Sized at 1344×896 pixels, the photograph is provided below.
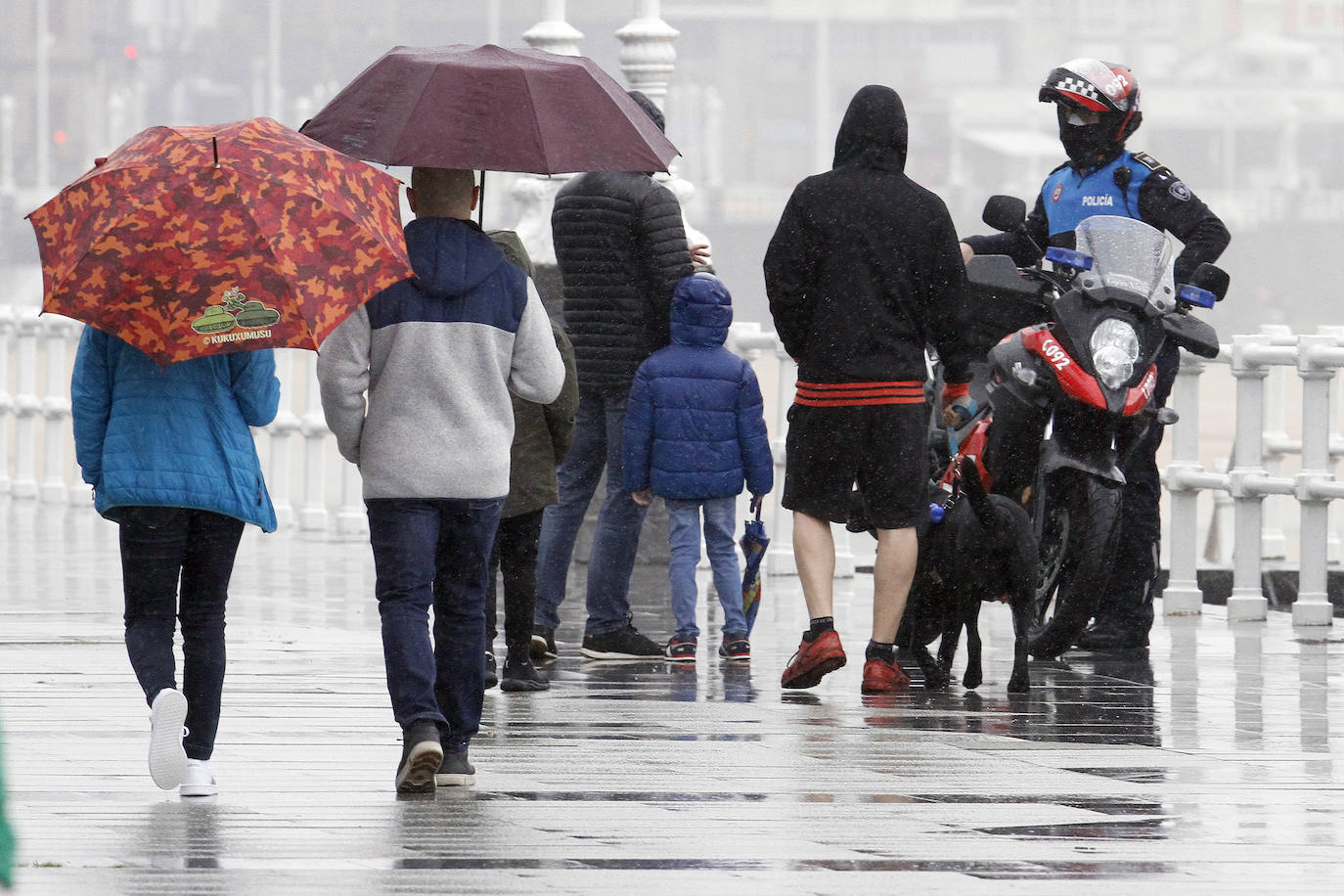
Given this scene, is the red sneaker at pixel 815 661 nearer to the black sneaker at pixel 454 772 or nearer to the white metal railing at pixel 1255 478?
the black sneaker at pixel 454 772

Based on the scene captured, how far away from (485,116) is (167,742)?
1.47 metres

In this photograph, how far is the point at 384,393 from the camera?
5324 mm

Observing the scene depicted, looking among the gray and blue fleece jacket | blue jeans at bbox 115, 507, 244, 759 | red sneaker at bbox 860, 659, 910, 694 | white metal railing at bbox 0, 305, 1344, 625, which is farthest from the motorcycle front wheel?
blue jeans at bbox 115, 507, 244, 759

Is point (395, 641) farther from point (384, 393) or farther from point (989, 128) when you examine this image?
point (989, 128)

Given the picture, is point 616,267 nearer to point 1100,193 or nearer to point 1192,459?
point 1100,193

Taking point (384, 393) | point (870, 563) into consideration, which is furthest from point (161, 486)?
point (870, 563)

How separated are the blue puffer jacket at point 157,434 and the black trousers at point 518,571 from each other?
6.35 feet

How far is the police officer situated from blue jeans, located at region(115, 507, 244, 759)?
11.6 ft

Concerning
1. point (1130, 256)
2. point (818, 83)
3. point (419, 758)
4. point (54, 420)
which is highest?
point (818, 83)

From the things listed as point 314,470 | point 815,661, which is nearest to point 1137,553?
point 815,661

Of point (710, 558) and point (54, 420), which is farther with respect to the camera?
point (54, 420)

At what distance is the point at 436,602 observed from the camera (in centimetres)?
553

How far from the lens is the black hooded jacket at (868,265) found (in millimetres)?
7285

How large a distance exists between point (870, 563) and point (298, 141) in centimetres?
753
